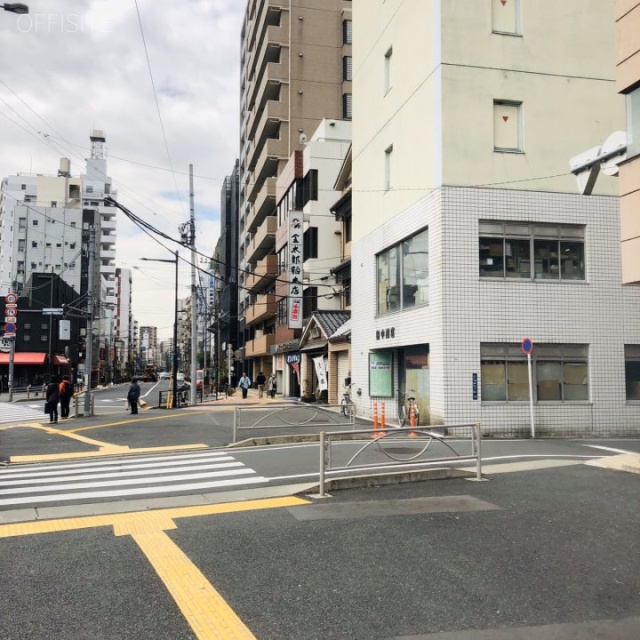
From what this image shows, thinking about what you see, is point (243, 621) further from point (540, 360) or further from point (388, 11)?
point (388, 11)

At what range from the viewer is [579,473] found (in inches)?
407

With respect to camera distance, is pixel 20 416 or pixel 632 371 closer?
pixel 632 371

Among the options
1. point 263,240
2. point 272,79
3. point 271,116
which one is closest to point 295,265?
point 263,240

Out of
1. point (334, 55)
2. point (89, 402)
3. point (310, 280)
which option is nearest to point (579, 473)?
point (89, 402)

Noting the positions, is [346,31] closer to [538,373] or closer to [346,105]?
[346,105]

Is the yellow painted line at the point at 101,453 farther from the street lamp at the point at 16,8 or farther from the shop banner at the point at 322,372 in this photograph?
the shop banner at the point at 322,372

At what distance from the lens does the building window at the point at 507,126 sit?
17.8 meters

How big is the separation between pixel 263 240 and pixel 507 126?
33.0 metres

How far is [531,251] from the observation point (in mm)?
17656

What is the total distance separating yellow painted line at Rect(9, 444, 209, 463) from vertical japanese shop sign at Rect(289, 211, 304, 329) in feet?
70.2

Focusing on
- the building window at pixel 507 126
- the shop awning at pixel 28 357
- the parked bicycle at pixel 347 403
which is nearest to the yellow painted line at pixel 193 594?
the building window at pixel 507 126

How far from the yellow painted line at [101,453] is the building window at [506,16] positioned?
15.3 metres

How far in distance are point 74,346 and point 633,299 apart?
72.4 m

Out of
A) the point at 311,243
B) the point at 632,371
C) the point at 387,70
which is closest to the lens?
the point at 632,371
